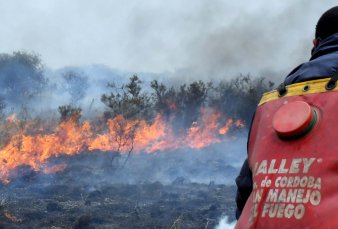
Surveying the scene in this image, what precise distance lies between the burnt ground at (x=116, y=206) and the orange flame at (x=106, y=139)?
2134mm

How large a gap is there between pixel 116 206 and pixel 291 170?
527 inches

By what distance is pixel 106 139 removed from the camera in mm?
25016

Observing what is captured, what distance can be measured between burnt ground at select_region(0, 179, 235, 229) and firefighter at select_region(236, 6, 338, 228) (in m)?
9.86

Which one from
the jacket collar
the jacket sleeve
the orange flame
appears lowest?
the jacket sleeve

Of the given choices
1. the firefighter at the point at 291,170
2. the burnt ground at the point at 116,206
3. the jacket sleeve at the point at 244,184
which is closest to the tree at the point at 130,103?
the burnt ground at the point at 116,206

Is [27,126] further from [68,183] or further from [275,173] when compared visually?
[275,173]

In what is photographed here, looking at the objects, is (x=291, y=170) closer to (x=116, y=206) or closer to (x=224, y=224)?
(x=224, y=224)

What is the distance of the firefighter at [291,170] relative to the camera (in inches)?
62.8

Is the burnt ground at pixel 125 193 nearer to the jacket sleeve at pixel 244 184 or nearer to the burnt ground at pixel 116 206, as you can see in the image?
the burnt ground at pixel 116 206

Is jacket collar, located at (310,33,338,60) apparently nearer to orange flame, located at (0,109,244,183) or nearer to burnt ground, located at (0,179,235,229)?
burnt ground, located at (0,179,235,229)

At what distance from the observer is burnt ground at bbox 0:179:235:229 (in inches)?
466

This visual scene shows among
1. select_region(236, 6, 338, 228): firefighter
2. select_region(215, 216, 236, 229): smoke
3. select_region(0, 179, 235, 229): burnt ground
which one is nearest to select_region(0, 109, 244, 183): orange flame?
select_region(0, 179, 235, 229): burnt ground

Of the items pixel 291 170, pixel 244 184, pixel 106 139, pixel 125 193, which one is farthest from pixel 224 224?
pixel 106 139

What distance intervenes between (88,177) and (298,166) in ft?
69.6
